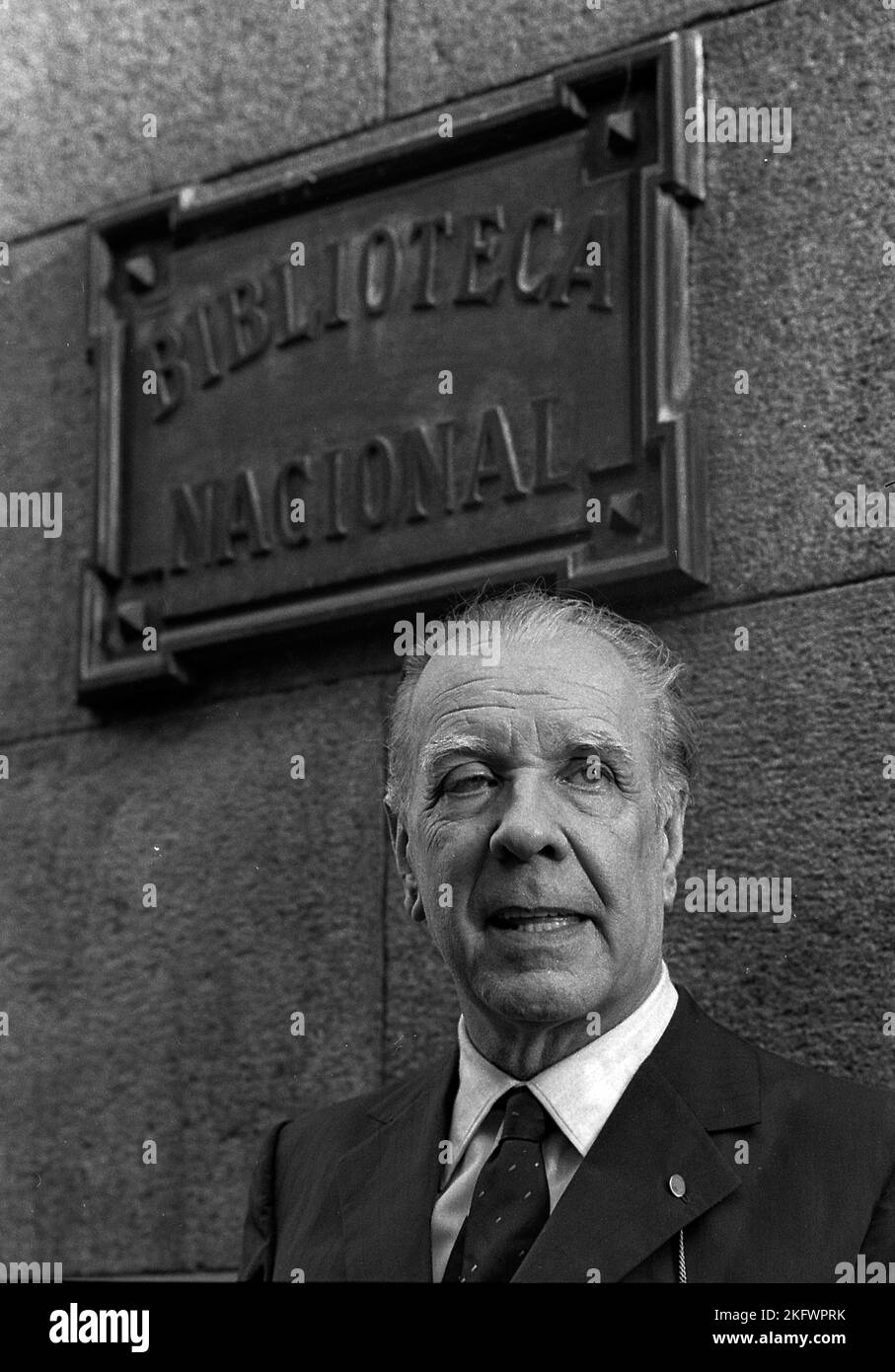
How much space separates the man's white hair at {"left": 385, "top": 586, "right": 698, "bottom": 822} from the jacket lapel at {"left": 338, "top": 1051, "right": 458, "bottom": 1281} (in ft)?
1.76

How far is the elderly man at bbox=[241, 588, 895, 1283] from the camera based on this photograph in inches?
146

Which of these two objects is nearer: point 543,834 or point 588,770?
point 543,834

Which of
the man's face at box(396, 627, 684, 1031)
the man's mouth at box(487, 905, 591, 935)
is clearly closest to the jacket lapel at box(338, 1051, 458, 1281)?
the man's face at box(396, 627, 684, 1031)

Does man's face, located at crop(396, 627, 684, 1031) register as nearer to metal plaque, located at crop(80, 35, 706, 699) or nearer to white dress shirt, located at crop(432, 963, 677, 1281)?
white dress shirt, located at crop(432, 963, 677, 1281)

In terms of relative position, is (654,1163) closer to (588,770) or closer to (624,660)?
(588,770)

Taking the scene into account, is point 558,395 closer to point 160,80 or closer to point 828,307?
point 828,307

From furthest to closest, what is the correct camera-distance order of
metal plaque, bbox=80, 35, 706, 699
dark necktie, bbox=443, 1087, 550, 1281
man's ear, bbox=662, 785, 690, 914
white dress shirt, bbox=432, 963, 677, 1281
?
metal plaque, bbox=80, 35, 706, 699
man's ear, bbox=662, 785, 690, 914
white dress shirt, bbox=432, 963, 677, 1281
dark necktie, bbox=443, 1087, 550, 1281

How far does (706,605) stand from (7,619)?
6.13 feet

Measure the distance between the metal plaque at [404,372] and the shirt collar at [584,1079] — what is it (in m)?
0.97

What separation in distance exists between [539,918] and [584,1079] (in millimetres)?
278

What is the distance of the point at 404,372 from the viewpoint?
5.06 m

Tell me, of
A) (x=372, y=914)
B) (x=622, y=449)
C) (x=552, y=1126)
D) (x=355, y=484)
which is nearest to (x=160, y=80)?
(x=355, y=484)

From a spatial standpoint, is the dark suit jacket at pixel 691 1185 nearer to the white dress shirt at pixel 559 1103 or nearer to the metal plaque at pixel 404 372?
the white dress shirt at pixel 559 1103

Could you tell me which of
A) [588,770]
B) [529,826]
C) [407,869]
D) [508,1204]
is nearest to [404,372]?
[407,869]
